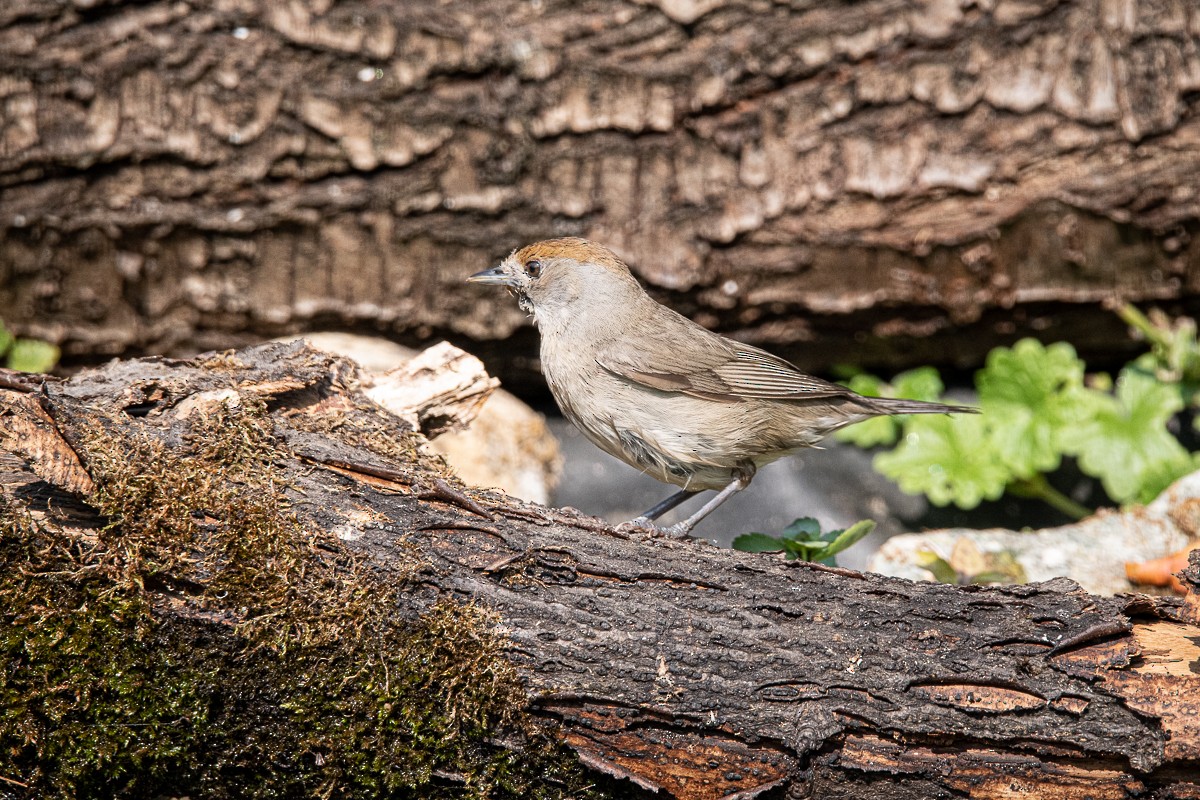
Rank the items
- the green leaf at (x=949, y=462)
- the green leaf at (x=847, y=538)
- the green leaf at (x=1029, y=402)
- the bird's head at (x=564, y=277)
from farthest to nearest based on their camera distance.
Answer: the green leaf at (x=1029, y=402) → the green leaf at (x=949, y=462) → the bird's head at (x=564, y=277) → the green leaf at (x=847, y=538)

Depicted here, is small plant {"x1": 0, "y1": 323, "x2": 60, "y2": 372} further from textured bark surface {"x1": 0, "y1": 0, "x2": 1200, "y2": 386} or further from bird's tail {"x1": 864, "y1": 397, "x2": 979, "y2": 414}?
bird's tail {"x1": 864, "y1": 397, "x2": 979, "y2": 414}

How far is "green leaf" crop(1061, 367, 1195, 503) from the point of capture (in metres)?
5.57

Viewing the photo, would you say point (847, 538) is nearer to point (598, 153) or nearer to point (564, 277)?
point (564, 277)

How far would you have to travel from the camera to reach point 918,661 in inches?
118

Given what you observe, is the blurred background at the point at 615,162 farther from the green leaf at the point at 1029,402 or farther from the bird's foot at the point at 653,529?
the bird's foot at the point at 653,529

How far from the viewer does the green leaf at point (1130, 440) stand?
18.3ft

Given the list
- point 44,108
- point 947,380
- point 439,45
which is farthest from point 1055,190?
point 44,108

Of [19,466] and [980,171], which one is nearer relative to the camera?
[19,466]

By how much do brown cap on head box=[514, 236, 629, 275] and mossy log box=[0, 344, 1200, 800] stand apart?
197 centimetres

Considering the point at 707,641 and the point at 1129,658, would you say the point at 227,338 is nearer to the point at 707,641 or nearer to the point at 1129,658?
the point at 707,641

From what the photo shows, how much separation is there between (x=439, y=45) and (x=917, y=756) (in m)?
4.38

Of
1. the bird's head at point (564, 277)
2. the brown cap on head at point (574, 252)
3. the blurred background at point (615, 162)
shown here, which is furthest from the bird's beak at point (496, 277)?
the blurred background at point (615, 162)

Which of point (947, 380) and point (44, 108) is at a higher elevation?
point (44, 108)

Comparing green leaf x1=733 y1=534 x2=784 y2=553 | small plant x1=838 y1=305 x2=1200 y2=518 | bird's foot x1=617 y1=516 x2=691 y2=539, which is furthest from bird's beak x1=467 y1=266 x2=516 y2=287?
small plant x1=838 y1=305 x2=1200 y2=518
